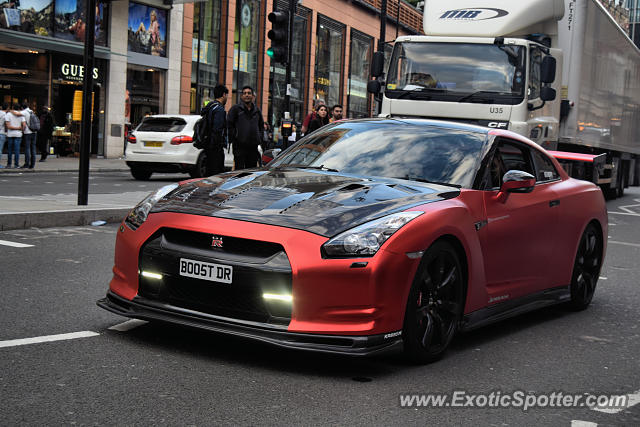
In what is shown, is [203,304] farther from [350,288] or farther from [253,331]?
[350,288]

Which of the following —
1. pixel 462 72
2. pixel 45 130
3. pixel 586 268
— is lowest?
pixel 586 268

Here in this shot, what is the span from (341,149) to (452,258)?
54.6 inches

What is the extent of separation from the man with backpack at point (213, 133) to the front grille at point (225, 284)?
7.99 meters

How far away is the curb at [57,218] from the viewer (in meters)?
10.1

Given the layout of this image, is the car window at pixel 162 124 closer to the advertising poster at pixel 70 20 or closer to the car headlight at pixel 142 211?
the advertising poster at pixel 70 20

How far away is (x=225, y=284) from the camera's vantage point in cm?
454

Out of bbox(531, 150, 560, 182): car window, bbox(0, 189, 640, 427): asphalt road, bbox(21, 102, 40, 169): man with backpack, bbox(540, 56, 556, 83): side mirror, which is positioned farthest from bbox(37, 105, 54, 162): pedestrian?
bbox(531, 150, 560, 182): car window

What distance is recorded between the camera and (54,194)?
15.5 m

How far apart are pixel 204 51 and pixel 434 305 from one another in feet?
106

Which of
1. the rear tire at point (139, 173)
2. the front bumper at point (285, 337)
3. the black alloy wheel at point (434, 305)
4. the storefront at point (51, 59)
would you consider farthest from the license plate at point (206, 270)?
the storefront at point (51, 59)

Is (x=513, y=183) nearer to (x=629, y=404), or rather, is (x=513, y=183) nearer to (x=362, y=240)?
(x=362, y=240)

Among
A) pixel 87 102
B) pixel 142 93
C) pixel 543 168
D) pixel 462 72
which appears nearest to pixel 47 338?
pixel 543 168

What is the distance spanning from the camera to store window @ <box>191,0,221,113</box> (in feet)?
116

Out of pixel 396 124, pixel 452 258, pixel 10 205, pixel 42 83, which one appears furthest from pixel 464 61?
pixel 42 83
